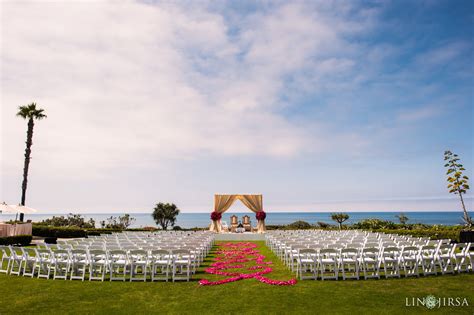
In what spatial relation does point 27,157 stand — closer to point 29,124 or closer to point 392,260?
point 29,124

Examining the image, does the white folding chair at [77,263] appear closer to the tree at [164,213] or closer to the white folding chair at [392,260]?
the white folding chair at [392,260]

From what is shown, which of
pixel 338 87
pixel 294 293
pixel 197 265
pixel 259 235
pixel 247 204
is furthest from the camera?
pixel 247 204

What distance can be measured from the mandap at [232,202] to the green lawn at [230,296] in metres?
16.7

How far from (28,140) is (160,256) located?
23.3 metres

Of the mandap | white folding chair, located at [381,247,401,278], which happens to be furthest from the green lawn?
the mandap

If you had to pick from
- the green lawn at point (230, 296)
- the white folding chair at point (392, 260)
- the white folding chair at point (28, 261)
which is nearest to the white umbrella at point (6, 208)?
the white folding chair at point (28, 261)

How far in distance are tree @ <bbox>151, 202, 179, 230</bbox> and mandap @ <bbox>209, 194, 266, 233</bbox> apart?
8416mm

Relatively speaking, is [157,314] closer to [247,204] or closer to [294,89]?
[294,89]

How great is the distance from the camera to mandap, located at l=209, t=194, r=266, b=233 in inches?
985

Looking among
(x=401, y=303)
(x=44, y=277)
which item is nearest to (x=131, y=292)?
(x=44, y=277)

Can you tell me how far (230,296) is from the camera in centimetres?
664

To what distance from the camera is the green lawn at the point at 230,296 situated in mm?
5730

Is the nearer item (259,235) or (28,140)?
(259,235)

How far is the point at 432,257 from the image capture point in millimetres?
8539
